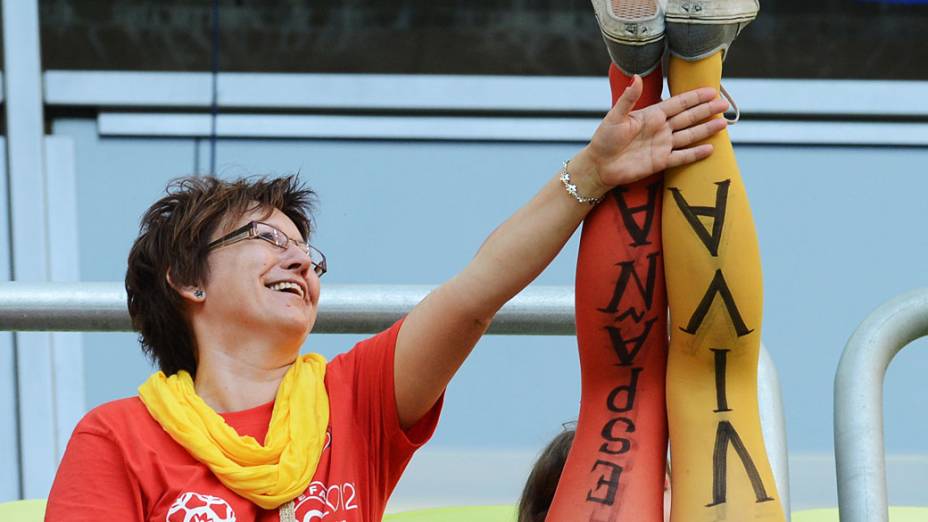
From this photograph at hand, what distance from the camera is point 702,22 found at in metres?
1.58

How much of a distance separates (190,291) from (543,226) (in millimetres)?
460

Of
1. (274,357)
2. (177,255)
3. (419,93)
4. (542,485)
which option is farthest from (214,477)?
(419,93)

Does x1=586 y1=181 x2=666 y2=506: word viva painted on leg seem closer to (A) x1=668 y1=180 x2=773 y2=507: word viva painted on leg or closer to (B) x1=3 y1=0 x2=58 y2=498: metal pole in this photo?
(A) x1=668 y1=180 x2=773 y2=507: word viva painted on leg

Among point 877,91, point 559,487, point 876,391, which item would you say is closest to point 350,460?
point 559,487

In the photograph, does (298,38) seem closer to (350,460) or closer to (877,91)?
(877,91)

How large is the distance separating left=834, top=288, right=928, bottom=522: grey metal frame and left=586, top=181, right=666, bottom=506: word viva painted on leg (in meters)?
0.23

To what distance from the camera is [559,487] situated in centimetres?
170

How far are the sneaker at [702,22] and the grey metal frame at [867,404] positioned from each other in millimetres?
380

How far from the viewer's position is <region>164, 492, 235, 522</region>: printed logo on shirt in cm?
165

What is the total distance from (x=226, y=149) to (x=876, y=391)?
2126mm

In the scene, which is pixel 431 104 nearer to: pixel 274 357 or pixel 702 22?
pixel 274 357

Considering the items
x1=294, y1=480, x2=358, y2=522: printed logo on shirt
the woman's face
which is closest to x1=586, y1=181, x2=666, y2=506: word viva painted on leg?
x1=294, y1=480, x2=358, y2=522: printed logo on shirt

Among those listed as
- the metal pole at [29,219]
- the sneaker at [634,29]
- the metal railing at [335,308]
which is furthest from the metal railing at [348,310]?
the metal pole at [29,219]

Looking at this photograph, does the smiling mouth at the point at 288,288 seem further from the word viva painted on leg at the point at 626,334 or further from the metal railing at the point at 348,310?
the word viva painted on leg at the point at 626,334
